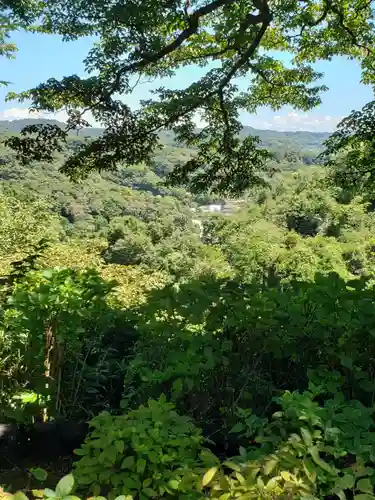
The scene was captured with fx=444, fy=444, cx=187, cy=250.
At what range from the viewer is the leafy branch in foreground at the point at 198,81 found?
221 inches

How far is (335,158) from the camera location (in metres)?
8.27

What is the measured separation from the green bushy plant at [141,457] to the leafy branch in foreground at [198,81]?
15.8 feet

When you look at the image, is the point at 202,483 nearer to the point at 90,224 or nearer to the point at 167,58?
the point at 167,58

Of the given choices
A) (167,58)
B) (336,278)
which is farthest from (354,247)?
(336,278)

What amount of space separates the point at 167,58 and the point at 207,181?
7.14ft

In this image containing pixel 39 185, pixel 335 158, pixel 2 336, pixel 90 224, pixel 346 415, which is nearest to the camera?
pixel 346 415

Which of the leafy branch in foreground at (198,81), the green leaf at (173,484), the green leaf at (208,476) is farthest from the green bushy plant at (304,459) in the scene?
the leafy branch in foreground at (198,81)

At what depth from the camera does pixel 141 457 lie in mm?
1260

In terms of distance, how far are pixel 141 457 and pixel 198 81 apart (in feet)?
19.1

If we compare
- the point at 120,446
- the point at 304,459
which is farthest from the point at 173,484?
the point at 304,459

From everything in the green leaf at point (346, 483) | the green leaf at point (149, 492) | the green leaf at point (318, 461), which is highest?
the green leaf at point (318, 461)

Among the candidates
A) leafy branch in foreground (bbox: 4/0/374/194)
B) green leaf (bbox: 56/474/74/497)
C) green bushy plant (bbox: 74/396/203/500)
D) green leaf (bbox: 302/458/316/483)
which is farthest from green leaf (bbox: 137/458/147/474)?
leafy branch in foreground (bbox: 4/0/374/194)

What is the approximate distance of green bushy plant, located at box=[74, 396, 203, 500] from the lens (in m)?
1.20

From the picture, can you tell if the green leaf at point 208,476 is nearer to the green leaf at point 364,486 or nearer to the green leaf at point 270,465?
the green leaf at point 270,465
